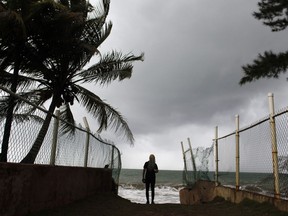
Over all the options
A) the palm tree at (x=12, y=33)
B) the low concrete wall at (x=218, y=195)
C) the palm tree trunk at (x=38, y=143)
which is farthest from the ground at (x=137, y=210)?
the palm tree at (x=12, y=33)

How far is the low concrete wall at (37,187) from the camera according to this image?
517 centimetres

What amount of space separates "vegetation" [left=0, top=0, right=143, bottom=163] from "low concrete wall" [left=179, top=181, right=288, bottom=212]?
10.00 ft

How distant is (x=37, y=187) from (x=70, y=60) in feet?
22.7

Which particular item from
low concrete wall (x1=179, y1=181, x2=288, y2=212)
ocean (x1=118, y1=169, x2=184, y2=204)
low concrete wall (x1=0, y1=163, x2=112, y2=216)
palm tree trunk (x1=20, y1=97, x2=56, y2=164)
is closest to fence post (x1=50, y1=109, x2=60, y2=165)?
low concrete wall (x1=0, y1=163, x2=112, y2=216)

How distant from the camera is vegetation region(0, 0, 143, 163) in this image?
10.8 metres

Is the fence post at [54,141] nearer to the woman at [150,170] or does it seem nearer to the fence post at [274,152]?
the fence post at [274,152]

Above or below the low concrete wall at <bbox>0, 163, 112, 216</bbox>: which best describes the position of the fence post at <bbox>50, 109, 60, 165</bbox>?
above

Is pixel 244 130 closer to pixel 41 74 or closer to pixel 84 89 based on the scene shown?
pixel 84 89

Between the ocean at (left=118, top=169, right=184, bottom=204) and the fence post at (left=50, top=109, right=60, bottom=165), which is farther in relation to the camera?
the ocean at (left=118, top=169, right=184, bottom=204)

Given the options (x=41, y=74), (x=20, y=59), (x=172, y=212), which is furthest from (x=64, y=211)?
(x=41, y=74)

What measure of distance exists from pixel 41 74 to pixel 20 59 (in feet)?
4.47

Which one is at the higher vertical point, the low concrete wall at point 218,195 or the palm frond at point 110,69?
the palm frond at point 110,69

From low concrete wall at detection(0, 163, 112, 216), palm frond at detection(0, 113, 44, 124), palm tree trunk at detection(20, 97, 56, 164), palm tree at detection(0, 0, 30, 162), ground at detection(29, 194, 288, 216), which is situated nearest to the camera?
low concrete wall at detection(0, 163, 112, 216)

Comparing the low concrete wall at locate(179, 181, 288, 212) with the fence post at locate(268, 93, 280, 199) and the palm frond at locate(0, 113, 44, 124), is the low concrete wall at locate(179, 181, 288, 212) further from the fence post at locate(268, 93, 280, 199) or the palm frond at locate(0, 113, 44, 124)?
the palm frond at locate(0, 113, 44, 124)
